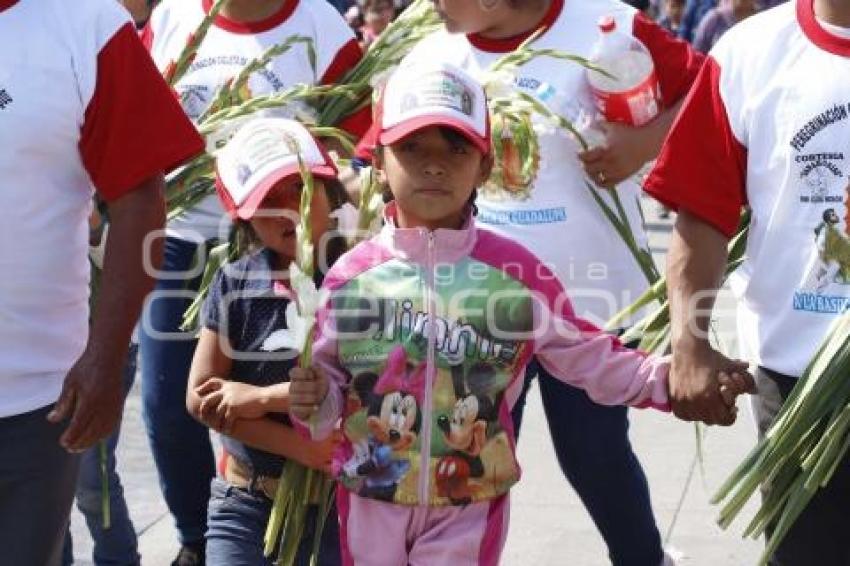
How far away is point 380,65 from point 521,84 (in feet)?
2.11

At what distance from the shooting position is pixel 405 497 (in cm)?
360

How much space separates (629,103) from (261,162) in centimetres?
112

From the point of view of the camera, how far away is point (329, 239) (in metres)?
4.02

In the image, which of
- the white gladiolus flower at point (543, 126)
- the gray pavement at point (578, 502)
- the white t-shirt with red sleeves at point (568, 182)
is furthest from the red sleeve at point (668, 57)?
the gray pavement at point (578, 502)

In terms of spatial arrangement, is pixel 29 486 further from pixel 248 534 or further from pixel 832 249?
pixel 832 249

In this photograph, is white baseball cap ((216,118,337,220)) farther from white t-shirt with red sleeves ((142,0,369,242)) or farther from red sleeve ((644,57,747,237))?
white t-shirt with red sleeves ((142,0,369,242))

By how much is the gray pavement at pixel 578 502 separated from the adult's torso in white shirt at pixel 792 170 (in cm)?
171

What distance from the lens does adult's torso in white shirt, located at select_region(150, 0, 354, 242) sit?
16.9 ft

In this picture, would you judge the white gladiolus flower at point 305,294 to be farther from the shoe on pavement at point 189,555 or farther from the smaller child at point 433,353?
the shoe on pavement at point 189,555

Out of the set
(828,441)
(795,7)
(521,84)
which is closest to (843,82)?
(795,7)

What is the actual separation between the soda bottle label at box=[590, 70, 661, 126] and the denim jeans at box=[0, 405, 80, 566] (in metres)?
1.68

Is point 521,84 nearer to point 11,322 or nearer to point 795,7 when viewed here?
point 795,7

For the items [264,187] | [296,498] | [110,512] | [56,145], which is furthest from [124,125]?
[110,512]

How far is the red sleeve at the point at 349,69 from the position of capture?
5090 millimetres
